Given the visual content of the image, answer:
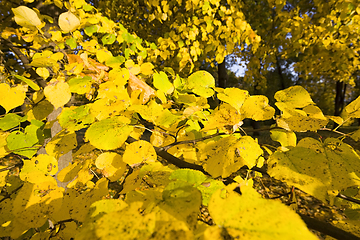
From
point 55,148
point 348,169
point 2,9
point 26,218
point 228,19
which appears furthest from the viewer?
point 2,9

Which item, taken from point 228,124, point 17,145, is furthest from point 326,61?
point 17,145

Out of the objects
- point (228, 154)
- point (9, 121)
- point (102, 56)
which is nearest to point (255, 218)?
point (228, 154)

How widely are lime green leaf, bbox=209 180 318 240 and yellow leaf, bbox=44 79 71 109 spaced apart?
648 millimetres

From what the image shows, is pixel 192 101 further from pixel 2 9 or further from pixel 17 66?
pixel 2 9

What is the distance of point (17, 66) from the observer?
293 centimetres

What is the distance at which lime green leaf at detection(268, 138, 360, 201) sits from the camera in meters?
0.37

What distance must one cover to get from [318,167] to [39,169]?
0.82m

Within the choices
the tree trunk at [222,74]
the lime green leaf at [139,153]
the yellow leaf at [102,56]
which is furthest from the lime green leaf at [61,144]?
the tree trunk at [222,74]

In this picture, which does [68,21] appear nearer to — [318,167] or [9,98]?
[9,98]

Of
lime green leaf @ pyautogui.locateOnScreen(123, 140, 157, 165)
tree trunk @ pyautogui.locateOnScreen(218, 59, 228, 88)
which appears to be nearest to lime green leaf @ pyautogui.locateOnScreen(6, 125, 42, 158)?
lime green leaf @ pyautogui.locateOnScreen(123, 140, 157, 165)

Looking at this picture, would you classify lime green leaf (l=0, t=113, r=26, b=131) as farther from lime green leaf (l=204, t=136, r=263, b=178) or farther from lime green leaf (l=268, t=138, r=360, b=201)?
lime green leaf (l=268, t=138, r=360, b=201)

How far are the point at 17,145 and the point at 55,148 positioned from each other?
0.16 m

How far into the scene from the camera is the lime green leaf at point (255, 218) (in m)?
0.25

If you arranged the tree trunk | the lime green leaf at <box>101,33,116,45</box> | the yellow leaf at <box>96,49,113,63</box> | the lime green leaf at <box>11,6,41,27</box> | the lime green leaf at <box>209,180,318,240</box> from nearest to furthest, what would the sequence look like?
the lime green leaf at <box>209,180,318,240</box>, the lime green leaf at <box>11,6,41,27</box>, the yellow leaf at <box>96,49,113,63</box>, the lime green leaf at <box>101,33,116,45</box>, the tree trunk
